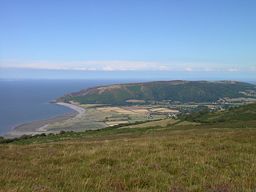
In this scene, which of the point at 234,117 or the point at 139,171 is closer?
the point at 139,171

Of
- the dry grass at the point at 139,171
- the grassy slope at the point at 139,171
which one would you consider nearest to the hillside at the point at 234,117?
the dry grass at the point at 139,171

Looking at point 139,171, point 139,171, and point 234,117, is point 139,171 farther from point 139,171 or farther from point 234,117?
point 234,117

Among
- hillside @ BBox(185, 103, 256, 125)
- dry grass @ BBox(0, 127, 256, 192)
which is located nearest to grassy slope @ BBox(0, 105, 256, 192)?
dry grass @ BBox(0, 127, 256, 192)

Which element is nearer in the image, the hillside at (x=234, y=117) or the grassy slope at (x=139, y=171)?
the grassy slope at (x=139, y=171)

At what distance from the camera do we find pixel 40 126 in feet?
442

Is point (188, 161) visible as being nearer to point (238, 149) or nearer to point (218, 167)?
point (218, 167)

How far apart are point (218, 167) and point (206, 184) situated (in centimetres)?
259

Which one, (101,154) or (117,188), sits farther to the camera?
(101,154)

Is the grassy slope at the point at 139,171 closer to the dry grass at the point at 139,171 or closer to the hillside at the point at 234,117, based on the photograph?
the dry grass at the point at 139,171

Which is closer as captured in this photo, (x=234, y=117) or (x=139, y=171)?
(x=139, y=171)

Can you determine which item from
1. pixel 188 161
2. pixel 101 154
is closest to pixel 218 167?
pixel 188 161

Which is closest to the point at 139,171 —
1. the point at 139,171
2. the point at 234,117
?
the point at 139,171

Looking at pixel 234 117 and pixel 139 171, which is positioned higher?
pixel 139 171

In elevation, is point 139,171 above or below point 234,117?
above
